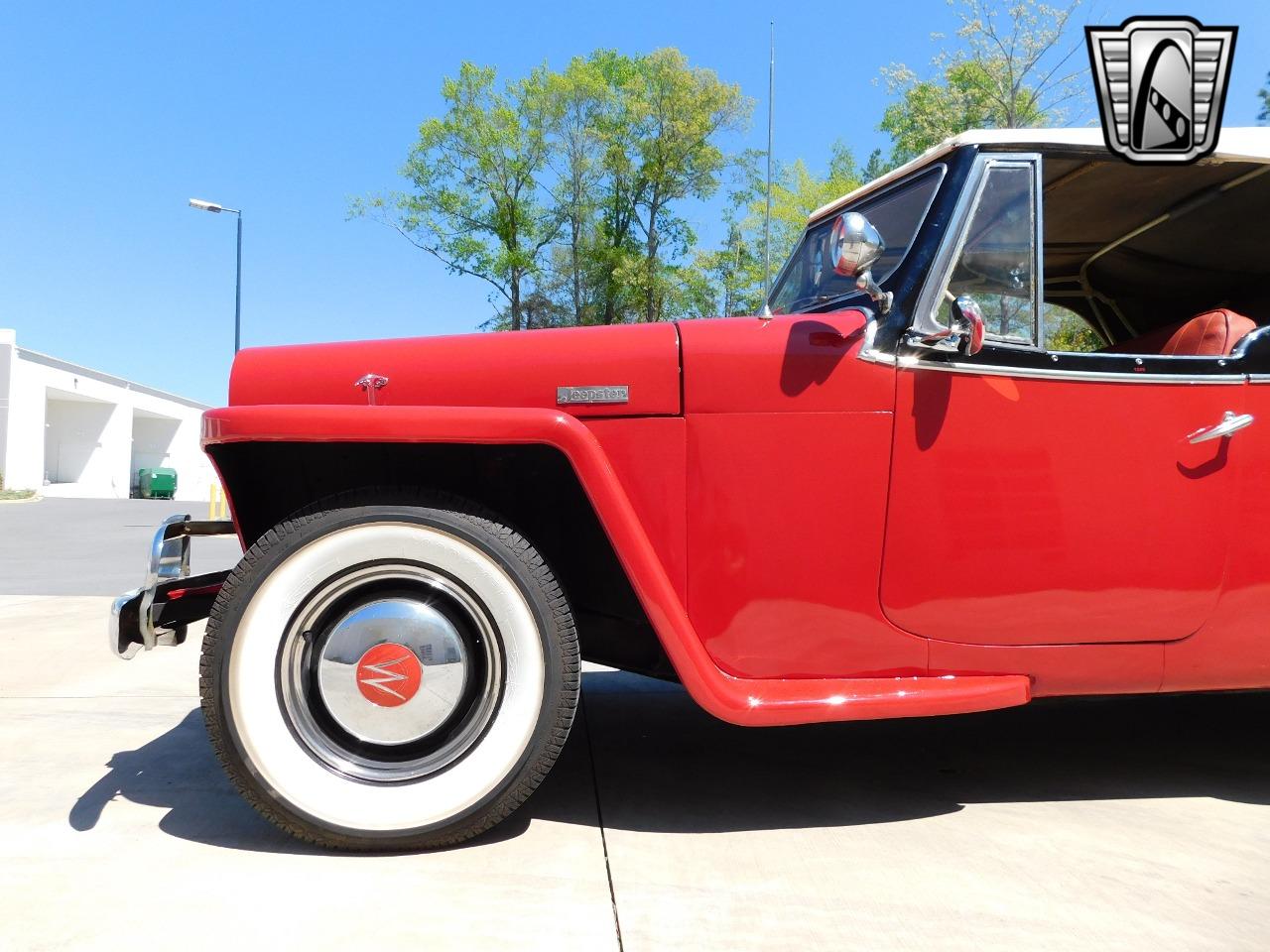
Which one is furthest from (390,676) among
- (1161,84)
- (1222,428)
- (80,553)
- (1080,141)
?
(80,553)

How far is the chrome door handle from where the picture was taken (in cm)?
219

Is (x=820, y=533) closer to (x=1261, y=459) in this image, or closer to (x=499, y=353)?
(x=499, y=353)

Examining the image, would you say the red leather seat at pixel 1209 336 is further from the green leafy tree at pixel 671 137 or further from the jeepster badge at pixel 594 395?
the green leafy tree at pixel 671 137

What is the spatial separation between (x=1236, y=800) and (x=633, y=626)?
5.75 ft

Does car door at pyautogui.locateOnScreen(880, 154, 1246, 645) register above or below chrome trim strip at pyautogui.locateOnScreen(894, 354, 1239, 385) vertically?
below

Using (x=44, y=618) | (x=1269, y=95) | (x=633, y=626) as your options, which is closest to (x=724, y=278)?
(x=44, y=618)

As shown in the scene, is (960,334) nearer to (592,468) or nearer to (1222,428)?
(1222,428)

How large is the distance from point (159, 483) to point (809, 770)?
119 ft

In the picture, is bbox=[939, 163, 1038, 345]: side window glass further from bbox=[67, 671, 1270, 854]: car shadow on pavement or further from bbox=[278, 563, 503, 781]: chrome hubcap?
bbox=[278, 563, 503, 781]: chrome hubcap

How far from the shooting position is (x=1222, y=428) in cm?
219

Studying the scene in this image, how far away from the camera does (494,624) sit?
2.05 meters

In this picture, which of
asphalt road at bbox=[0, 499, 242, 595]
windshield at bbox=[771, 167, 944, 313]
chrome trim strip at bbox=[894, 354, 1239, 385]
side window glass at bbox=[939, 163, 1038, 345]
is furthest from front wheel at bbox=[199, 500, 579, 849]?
asphalt road at bbox=[0, 499, 242, 595]

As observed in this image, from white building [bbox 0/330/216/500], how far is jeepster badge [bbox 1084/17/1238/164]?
28146mm

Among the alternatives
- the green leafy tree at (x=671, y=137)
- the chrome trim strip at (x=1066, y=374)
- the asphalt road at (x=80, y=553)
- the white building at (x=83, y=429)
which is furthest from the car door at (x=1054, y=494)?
the white building at (x=83, y=429)
